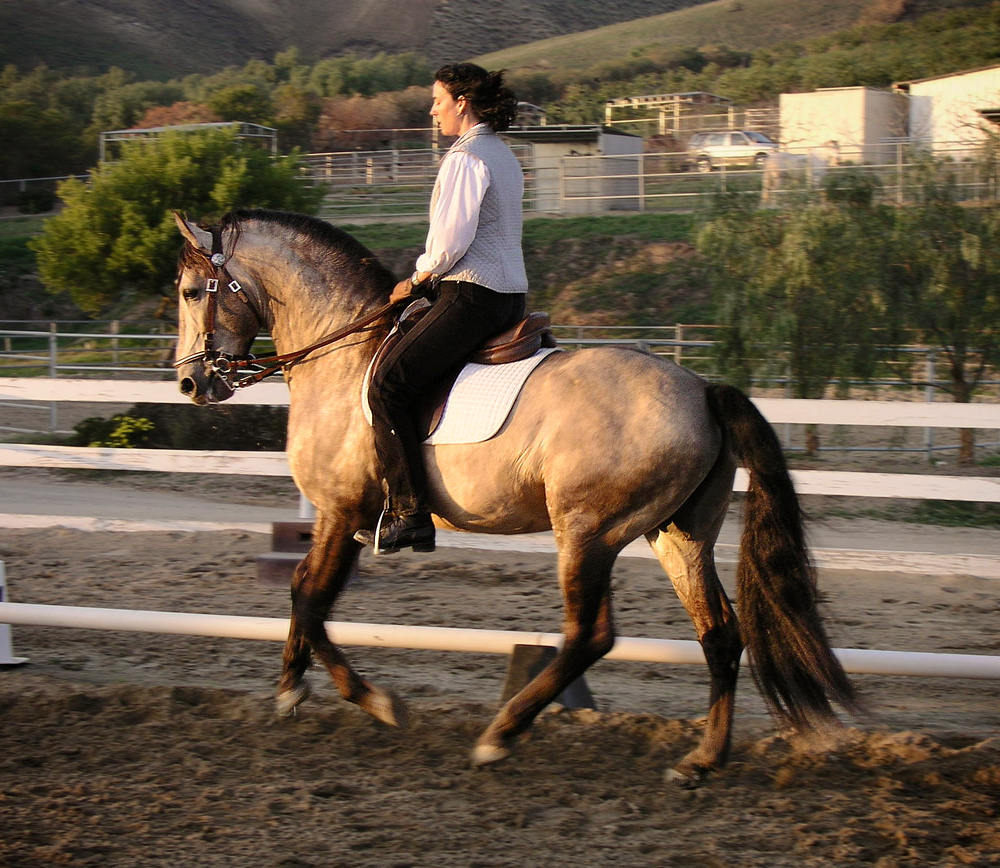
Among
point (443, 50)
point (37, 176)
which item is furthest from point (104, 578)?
point (443, 50)

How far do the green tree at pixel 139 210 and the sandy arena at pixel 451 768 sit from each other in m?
18.4

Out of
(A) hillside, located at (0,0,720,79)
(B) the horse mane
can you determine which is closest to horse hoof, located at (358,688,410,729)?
(B) the horse mane

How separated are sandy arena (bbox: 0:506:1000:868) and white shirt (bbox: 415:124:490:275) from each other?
75.1 inches

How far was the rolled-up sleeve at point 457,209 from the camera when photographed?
3.83 meters

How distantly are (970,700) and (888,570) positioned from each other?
7.22 feet

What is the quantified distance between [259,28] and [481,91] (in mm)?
115428

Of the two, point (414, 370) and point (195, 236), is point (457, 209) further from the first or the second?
point (195, 236)

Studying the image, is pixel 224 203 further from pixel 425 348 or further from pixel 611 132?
pixel 425 348

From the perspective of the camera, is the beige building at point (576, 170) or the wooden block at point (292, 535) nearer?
the wooden block at point (292, 535)

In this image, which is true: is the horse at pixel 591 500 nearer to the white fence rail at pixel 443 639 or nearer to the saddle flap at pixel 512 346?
the saddle flap at pixel 512 346

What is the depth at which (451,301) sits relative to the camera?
395cm

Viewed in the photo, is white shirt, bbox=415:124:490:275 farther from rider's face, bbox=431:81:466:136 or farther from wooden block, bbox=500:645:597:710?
wooden block, bbox=500:645:597:710

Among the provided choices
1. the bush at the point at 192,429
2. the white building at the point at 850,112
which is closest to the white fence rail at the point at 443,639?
the bush at the point at 192,429

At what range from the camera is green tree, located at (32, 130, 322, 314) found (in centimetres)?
2295
